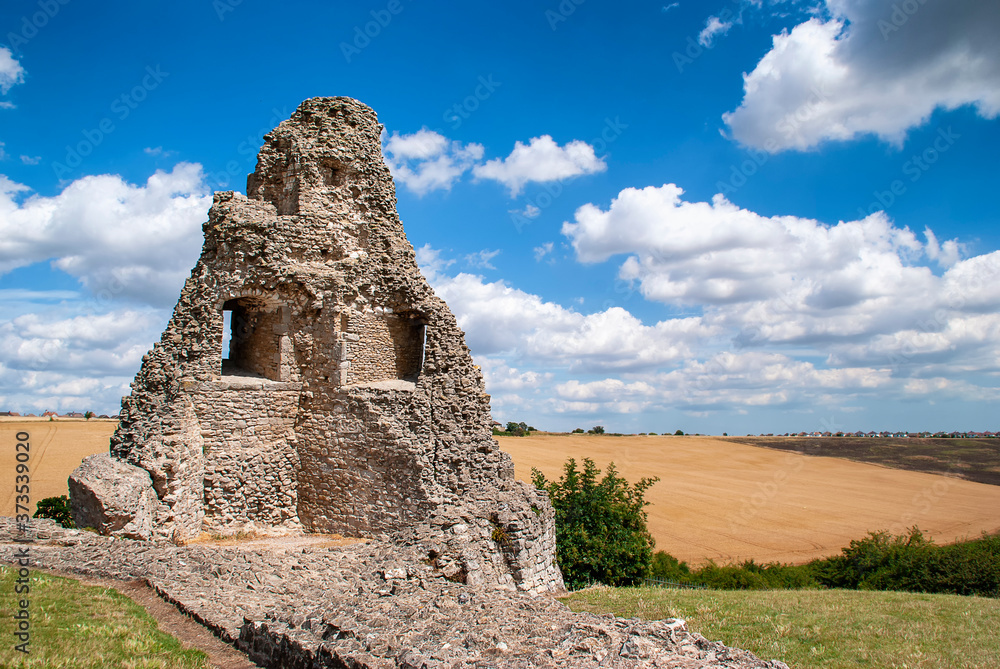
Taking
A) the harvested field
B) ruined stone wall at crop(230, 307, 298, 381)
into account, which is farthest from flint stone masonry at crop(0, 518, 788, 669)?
the harvested field

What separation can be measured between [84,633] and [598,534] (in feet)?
44.5

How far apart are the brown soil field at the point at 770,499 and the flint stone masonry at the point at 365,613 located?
71.2ft

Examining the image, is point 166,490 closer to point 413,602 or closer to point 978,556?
point 413,602

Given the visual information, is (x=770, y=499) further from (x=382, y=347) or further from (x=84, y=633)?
(x=84, y=633)

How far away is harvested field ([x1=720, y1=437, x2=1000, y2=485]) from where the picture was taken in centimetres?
6425

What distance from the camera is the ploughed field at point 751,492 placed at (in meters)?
31.6

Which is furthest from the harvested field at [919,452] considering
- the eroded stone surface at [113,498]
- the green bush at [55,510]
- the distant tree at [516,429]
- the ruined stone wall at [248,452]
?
the green bush at [55,510]

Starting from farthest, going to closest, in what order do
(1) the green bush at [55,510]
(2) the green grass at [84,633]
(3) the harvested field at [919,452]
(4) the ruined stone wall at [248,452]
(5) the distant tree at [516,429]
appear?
1. (5) the distant tree at [516,429]
2. (3) the harvested field at [919,452]
3. (1) the green bush at [55,510]
4. (4) the ruined stone wall at [248,452]
5. (2) the green grass at [84,633]

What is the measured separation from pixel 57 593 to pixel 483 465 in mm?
7587

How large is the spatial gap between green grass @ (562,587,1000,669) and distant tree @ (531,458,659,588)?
127 inches

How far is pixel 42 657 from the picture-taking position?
5.89 m

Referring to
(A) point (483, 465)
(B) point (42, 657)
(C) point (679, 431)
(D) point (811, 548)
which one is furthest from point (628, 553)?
(C) point (679, 431)

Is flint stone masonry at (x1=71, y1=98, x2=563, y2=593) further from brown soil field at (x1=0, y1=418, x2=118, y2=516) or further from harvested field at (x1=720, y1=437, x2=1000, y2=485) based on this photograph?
harvested field at (x1=720, y1=437, x2=1000, y2=485)

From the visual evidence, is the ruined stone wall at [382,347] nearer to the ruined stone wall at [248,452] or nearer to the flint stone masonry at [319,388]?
the flint stone masonry at [319,388]
